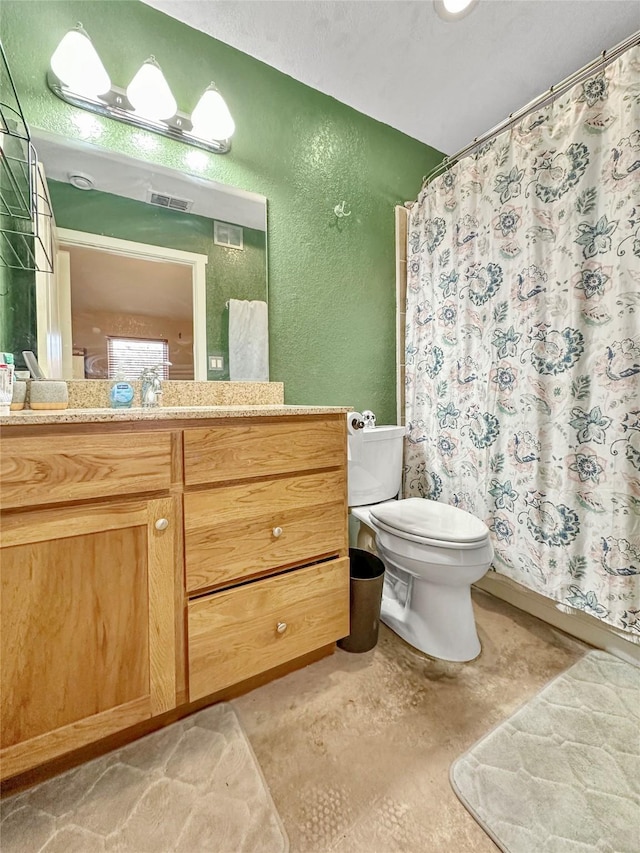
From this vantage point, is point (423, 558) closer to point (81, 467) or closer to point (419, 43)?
point (81, 467)

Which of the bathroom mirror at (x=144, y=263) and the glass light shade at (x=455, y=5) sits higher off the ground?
the glass light shade at (x=455, y=5)

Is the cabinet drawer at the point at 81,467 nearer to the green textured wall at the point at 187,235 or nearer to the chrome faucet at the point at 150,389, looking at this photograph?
the chrome faucet at the point at 150,389

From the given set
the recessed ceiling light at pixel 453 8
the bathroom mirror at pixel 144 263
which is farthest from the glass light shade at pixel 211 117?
the recessed ceiling light at pixel 453 8

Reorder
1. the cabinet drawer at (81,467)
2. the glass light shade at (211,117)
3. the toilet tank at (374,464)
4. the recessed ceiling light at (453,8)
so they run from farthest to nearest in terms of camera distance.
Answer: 1. the toilet tank at (374,464)
2. the glass light shade at (211,117)
3. the recessed ceiling light at (453,8)
4. the cabinet drawer at (81,467)

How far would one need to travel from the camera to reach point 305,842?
2.37ft

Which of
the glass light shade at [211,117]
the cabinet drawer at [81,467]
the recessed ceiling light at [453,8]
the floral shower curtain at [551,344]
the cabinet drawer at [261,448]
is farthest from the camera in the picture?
the glass light shade at [211,117]

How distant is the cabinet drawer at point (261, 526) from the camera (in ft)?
3.01

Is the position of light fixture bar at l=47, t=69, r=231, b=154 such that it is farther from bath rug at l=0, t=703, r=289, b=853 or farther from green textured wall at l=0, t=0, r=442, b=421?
bath rug at l=0, t=703, r=289, b=853

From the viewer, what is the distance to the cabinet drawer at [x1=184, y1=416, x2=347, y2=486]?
2.97 ft

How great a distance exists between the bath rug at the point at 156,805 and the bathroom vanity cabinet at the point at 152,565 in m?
0.11

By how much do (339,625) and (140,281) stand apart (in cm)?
139

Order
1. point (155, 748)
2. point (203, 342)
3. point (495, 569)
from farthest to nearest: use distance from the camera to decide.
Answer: point (495, 569) < point (203, 342) < point (155, 748)

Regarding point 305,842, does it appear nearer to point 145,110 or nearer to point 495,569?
point 495,569

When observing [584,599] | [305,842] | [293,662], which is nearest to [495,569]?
[584,599]
